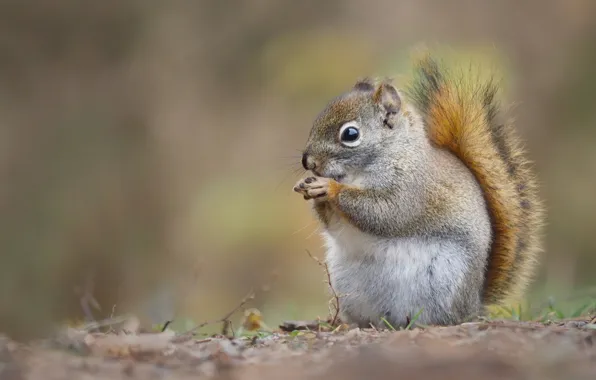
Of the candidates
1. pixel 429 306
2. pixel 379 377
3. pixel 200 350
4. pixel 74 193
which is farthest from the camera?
pixel 74 193

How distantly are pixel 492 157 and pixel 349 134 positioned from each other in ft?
1.91

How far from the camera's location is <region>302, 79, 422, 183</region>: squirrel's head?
307 cm

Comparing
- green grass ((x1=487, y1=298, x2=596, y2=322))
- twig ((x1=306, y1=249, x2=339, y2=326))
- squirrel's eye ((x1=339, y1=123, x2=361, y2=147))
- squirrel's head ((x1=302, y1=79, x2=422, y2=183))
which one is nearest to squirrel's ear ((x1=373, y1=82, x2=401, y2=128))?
squirrel's head ((x1=302, y1=79, x2=422, y2=183))

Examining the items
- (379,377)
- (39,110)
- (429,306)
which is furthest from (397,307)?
(39,110)

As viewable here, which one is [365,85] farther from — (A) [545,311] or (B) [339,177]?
(A) [545,311]

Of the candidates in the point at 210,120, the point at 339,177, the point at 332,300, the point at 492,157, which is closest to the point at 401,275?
the point at 332,300

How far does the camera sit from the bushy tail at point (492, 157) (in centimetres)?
323

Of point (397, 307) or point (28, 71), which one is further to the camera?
point (28, 71)

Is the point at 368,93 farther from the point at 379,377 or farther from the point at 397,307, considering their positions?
the point at 379,377

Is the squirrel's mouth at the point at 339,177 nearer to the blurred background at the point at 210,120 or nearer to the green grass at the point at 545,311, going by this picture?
the green grass at the point at 545,311

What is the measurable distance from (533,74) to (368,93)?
15.2 feet

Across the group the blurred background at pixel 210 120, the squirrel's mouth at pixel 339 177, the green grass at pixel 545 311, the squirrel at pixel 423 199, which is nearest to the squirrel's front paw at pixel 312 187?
the squirrel at pixel 423 199

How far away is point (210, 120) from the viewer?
7.30 metres

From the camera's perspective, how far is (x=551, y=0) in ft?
26.0
